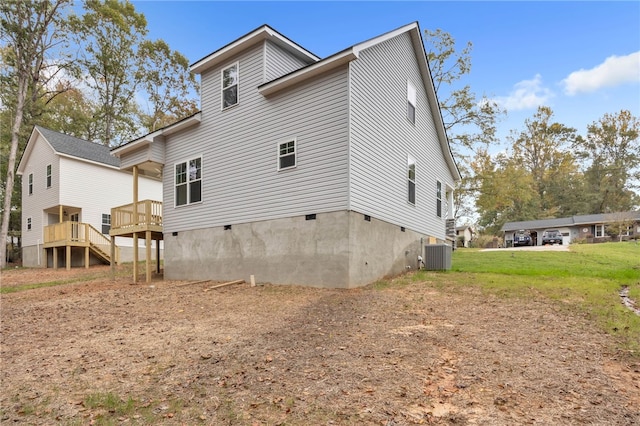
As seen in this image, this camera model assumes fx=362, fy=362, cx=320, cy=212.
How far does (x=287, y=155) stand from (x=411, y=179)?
17.6 ft

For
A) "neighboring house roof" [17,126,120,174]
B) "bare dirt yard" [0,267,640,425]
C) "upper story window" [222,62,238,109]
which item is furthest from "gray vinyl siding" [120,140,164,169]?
"neighboring house roof" [17,126,120,174]

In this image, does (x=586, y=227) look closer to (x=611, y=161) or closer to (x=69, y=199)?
(x=611, y=161)

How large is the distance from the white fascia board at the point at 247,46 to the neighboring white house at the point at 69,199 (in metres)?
12.5

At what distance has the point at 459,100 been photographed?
27109 millimetres

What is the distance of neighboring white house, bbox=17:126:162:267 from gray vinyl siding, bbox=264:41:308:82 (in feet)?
49.1

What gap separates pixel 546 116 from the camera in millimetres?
46344

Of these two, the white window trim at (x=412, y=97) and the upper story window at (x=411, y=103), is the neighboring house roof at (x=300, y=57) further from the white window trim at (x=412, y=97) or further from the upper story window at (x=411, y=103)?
the upper story window at (x=411, y=103)

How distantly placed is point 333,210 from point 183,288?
560 centimetres

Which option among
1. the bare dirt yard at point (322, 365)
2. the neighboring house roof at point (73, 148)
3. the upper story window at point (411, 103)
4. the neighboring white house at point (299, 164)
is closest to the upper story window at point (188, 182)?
the neighboring white house at point (299, 164)

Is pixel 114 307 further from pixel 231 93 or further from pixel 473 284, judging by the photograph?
pixel 473 284

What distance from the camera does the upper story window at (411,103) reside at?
46.6 ft

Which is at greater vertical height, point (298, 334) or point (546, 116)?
point (546, 116)

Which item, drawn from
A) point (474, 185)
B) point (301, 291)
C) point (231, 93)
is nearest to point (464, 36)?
point (474, 185)

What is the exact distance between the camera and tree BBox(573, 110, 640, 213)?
48.2m
